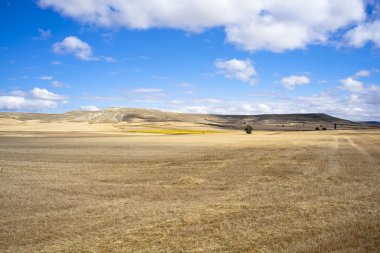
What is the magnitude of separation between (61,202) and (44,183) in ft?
13.5

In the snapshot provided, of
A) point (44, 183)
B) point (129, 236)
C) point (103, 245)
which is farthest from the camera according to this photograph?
point (44, 183)

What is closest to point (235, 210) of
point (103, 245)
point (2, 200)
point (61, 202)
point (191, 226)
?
point (191, 226)

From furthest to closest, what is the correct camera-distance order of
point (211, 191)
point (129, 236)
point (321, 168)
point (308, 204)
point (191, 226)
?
point (321, 168) → point (211, 191) → point (308, 204) → point (191, 226) → point (129, 236)

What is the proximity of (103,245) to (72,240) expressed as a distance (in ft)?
2.91

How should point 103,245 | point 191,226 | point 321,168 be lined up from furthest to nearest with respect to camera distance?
point 321,168 < point 191,226 < point 103,245

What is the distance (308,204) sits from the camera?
37.9 ft

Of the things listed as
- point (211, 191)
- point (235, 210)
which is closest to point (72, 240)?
→ point (235, 210)

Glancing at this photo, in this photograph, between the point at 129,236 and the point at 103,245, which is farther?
the point at 129,236

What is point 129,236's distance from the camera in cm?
846

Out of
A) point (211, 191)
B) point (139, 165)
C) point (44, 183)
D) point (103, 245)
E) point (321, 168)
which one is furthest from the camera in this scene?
point (139, 165)

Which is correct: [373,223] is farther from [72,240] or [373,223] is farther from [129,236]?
[72,240]

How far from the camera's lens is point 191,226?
9242 mm

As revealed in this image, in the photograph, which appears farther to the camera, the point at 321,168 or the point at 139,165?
the point at 139,165

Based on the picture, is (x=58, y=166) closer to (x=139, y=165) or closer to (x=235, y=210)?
(x=139, y=165)
